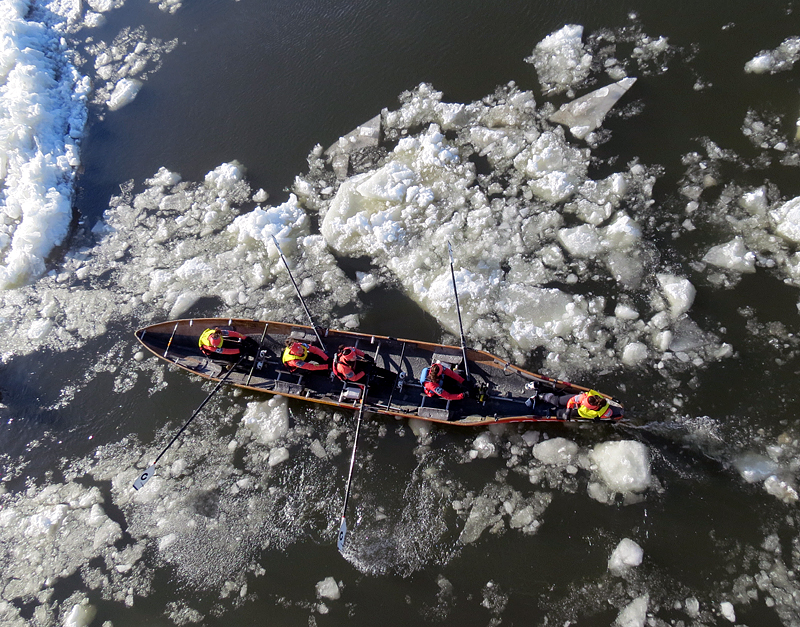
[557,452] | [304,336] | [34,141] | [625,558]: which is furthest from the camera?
[34,141]

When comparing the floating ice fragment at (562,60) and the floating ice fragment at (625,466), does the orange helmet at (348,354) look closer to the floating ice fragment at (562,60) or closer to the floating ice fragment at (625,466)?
the floating ice fragment at (625,466)

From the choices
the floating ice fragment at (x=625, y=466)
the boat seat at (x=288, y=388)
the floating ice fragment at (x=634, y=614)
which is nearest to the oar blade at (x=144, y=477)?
the boat seat at (x=288, y=388)

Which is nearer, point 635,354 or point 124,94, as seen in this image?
point 635,354

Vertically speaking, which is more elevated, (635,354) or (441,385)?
(441,385)

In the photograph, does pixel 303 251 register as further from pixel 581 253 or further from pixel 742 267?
pixel 742 267

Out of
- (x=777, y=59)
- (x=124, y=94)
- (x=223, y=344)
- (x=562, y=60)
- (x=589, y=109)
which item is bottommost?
(x=223, y=344)

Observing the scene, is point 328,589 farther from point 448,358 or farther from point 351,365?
point 448,358

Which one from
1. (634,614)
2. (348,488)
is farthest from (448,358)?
(634,614)
